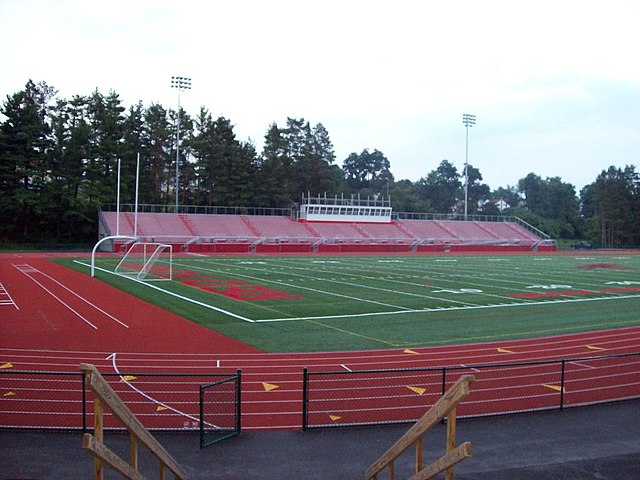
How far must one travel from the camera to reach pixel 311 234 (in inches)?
2685

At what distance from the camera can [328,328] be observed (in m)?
18.0

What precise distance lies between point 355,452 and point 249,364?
533 cm

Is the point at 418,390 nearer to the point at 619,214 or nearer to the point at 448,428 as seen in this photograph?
the point at 448,428

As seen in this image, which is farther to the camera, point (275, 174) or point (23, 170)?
point (275, 174)

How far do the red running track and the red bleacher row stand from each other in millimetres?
38794

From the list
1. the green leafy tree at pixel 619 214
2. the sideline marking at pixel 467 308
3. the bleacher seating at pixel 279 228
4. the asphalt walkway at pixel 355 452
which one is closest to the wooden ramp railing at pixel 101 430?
the asphalt walkway at pixel 355 452

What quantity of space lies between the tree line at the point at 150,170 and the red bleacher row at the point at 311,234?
5034 mm

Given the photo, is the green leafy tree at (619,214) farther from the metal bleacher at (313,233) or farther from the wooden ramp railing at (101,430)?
the wooden ramp railing at (101,430)

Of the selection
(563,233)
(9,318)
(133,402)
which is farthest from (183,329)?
(563,233)

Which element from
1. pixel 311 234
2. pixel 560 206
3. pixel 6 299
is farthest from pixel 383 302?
pixel 560 206

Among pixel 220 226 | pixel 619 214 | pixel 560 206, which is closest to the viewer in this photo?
pixel 220 226

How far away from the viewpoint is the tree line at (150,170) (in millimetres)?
62469

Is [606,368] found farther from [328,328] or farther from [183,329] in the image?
[183,329]

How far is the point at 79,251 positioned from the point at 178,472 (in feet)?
181
